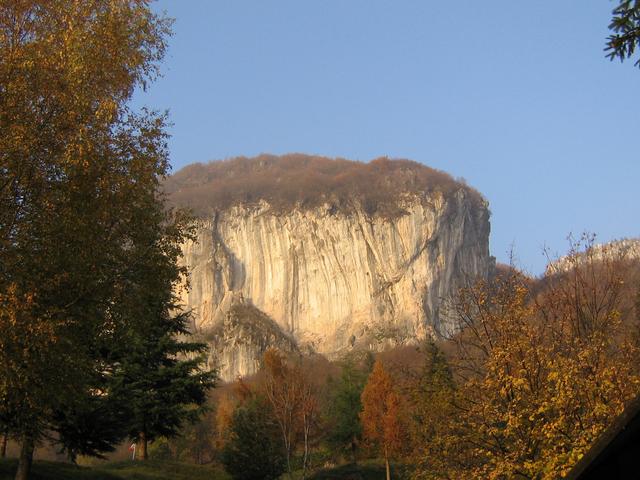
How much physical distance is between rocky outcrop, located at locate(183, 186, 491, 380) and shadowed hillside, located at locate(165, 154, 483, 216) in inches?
64.6

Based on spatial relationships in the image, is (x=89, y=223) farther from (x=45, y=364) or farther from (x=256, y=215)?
(x=256, y=215)

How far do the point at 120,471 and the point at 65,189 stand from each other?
44.2 ft

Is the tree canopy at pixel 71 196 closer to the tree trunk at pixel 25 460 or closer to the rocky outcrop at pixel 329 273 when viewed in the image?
the tree trunk at pixel 25 460

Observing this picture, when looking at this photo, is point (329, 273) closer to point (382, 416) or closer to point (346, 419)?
point (346, 419)

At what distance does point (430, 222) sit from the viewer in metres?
107

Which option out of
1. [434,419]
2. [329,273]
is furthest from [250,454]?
[329,273]

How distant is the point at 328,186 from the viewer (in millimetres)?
118688

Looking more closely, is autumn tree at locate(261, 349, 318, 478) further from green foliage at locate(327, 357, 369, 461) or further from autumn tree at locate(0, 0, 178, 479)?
autumn tree at locate(0, 0, 178, 479)

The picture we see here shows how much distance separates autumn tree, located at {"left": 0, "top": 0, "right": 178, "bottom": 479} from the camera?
10.4 meters

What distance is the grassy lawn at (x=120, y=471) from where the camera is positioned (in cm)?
1752

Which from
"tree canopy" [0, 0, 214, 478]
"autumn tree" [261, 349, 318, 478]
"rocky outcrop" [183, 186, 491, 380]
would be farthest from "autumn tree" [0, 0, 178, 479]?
"rocky outcrop" [183, 186, 491, 380]

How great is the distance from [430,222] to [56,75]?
320ft

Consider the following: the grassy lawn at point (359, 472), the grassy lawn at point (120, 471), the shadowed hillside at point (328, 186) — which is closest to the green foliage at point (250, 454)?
the grassy lawn at point (120, 471)

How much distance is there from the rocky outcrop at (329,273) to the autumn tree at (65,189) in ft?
284
